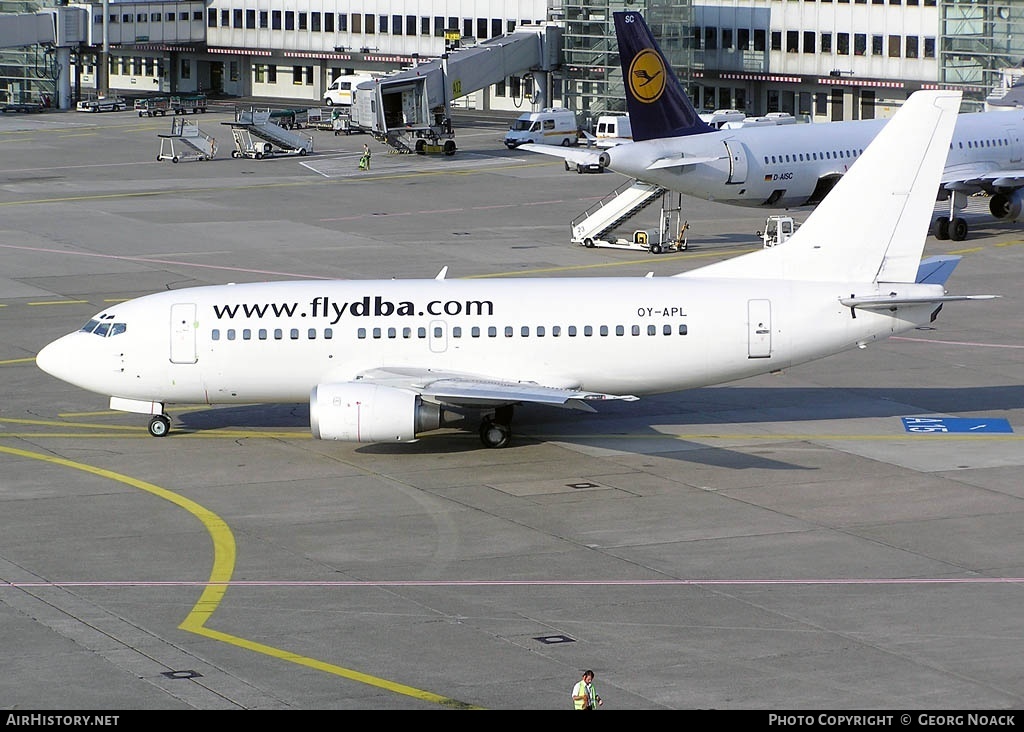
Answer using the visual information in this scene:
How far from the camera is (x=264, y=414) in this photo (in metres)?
48.5

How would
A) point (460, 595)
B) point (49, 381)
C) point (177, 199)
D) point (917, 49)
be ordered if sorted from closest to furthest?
point (460, 595), point (49, 381), point (177, 199), point (917, 49)

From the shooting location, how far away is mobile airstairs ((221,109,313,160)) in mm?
119000

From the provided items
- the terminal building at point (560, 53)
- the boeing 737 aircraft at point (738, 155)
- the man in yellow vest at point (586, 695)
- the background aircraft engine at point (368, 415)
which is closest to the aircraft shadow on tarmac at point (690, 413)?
the background aircraft engine at point (368, 415)

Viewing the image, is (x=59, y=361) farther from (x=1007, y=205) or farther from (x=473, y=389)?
(x=1007, y=205)

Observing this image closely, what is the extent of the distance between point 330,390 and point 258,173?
7044cm

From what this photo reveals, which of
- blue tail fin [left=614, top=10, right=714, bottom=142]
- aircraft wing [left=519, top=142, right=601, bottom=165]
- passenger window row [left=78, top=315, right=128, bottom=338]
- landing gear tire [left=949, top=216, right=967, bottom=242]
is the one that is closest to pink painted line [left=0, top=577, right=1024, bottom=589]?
passenger window row [left=78, top=315, right=128, bottom=338]

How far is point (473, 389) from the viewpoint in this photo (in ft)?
136

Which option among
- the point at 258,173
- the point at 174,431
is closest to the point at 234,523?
the point at 174,431

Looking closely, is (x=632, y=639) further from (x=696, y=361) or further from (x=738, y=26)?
(x=738, y=26)

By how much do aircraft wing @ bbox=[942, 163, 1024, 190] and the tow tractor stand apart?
30.7 feet

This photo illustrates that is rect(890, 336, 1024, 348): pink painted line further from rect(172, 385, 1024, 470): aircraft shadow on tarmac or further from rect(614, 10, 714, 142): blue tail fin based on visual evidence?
rect(614, 10, 714, 142): blue tail fin

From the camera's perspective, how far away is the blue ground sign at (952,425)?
45.4m

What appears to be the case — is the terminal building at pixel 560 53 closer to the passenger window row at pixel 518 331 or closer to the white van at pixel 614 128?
the white van at pixel 614 128

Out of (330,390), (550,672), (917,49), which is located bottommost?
(550,672)
